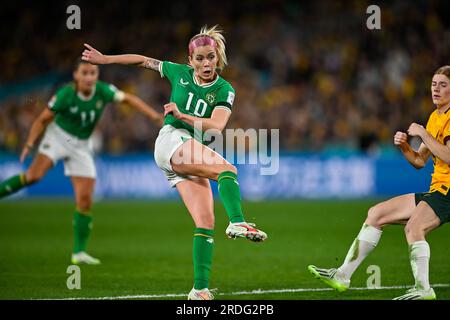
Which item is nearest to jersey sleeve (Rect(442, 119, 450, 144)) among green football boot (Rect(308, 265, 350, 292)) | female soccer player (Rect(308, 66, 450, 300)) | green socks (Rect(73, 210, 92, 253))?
female soccer player (Rect(308, 66, 450, 300))

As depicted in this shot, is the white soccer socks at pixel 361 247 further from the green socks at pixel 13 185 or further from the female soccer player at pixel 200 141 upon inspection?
the green socks at pixel 13 185

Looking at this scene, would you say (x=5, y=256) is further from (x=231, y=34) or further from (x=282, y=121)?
(x=231, y=34)

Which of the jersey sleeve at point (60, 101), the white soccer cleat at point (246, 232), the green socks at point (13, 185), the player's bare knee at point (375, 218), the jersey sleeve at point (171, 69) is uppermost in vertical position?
the jersey sleeve at point (60, 101)

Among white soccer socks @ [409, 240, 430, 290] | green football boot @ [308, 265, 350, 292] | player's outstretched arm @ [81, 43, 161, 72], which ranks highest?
player's outstretched arm @ [81, 43, 161, 72]

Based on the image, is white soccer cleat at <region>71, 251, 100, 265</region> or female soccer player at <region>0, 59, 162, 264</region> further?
female soccer player at <region>0, 59, 162, 264</region>

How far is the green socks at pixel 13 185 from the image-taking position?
11203 mm

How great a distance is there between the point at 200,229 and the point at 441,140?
2.31m

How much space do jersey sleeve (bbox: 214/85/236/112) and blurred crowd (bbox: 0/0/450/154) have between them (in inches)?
536

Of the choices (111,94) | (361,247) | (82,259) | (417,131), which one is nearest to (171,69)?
(417,131)

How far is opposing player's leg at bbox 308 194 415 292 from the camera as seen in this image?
24.1 feet

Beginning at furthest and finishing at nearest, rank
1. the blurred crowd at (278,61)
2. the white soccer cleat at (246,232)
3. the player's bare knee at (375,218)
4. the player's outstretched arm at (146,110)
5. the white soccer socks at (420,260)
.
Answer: the blurred crowd at (278,61) → the player's outstretched arm at (146,110) → the player's bare knee at (375,218) → the white soccer socks at (420,260) → the white soccer cleat at (246,232)

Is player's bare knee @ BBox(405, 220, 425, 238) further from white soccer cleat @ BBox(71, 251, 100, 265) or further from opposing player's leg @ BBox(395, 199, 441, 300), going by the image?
white soccer cleat @ BBox(71, 251, 100, 265)

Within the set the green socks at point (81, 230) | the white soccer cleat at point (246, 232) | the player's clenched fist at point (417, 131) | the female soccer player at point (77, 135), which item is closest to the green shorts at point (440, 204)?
the player's clenched fist at point (417, 131)

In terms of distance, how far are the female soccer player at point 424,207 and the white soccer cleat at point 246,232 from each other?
52.7 inches
